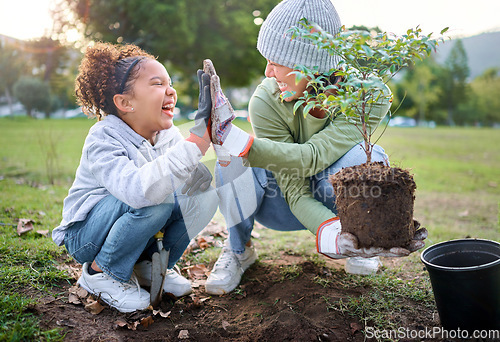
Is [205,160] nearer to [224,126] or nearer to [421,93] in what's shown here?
[224,126]

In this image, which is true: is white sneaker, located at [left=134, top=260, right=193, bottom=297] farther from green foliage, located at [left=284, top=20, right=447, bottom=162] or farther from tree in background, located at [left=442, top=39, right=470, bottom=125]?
tree in background, located at [left=442, top=39, right=470, bottom=125]

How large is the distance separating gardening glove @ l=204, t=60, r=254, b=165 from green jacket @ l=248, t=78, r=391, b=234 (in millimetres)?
116

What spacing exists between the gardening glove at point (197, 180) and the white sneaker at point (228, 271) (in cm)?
57

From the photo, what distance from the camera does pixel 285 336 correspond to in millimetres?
1951

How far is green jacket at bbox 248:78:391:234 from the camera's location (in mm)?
2201

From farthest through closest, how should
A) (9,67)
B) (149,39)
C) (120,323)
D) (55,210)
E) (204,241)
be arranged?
(149,39) → (9,67) → (55,210) → (204,241) → (120,323)

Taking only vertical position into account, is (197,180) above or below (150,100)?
below

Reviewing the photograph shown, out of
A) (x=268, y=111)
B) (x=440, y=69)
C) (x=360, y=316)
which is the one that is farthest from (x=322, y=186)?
(x=440, y=69)

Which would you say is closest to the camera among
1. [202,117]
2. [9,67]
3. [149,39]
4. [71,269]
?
[202,117]

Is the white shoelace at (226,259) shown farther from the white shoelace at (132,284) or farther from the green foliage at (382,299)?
the green foliage at (382,299)

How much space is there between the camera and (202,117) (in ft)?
6.27

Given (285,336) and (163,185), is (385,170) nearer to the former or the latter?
(285,336)

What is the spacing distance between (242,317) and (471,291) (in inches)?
46.1

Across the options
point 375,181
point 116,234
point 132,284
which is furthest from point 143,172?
point 375,181
